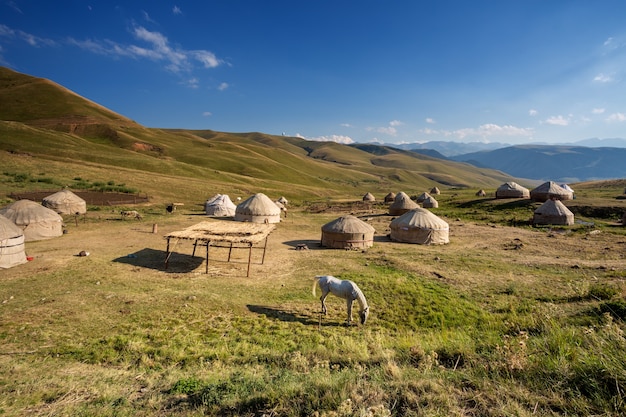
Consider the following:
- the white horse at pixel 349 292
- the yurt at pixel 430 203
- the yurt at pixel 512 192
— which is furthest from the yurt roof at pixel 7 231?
the yurt at pixel 512 192

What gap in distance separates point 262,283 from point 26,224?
66.3 ft

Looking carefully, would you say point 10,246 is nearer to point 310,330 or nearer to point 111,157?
point 310,330

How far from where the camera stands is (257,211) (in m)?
35.2

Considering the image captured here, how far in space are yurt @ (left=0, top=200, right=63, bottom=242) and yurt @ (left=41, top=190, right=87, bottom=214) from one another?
9139 millimetres

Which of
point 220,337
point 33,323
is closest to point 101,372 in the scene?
point 220,337

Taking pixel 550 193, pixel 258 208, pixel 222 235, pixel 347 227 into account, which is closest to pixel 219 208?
pixel 258 208

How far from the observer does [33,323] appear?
11.5 meters

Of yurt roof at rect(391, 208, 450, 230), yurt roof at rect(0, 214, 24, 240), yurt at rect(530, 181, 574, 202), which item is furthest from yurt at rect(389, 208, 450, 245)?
yurt at rect(530, 181, 574, 202)

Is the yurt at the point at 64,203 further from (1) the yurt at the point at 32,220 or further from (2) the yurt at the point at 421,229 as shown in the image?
(2) the yurt at the point at 421,229

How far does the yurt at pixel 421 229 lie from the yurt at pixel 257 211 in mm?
14057

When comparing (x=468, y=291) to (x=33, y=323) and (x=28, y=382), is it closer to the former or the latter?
(x=28, y=382)

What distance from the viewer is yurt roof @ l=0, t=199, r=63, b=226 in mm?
24062

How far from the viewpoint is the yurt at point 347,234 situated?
25.1 metres

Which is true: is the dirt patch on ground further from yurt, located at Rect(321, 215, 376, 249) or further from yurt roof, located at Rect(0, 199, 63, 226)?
yurt, located at Rect(321, 215, 376, 249)
